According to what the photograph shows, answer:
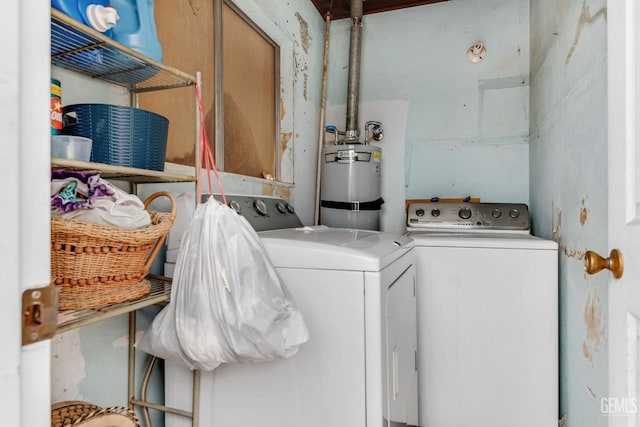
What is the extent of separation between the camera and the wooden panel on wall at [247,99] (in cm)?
193

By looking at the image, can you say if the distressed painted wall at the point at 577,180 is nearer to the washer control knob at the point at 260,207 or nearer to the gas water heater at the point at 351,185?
the gas water heater at the point at 351,185

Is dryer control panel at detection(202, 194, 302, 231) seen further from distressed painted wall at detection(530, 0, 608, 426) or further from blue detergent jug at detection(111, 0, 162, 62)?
distressed painted wall at detection(530, 0, 608, 426)

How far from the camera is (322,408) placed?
1.14m

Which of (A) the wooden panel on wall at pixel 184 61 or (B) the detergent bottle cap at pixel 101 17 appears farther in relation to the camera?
(A) the wooden panel on wall at pixel 184 61

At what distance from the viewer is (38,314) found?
18.1 inches

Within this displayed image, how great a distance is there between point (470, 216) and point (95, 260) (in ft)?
6.99

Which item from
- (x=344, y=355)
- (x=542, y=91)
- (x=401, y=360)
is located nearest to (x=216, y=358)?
(x=344, y=355)

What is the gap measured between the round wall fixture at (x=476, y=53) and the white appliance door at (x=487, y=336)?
62.7 inches

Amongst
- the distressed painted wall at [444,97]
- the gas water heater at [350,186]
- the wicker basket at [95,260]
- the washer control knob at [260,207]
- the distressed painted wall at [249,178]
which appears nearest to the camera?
the wicker basket at [95,260]

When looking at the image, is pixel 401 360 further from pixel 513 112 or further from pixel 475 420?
pixel 513 112

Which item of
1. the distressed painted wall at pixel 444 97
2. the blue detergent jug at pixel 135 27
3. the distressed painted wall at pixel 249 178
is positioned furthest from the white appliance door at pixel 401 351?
the distressed painted wall at pixel 444 97

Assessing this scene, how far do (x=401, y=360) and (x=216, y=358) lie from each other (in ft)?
2.35

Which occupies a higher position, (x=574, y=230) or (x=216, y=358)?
(x=574, y=230)

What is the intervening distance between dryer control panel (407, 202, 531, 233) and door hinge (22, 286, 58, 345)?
223 centimetres
